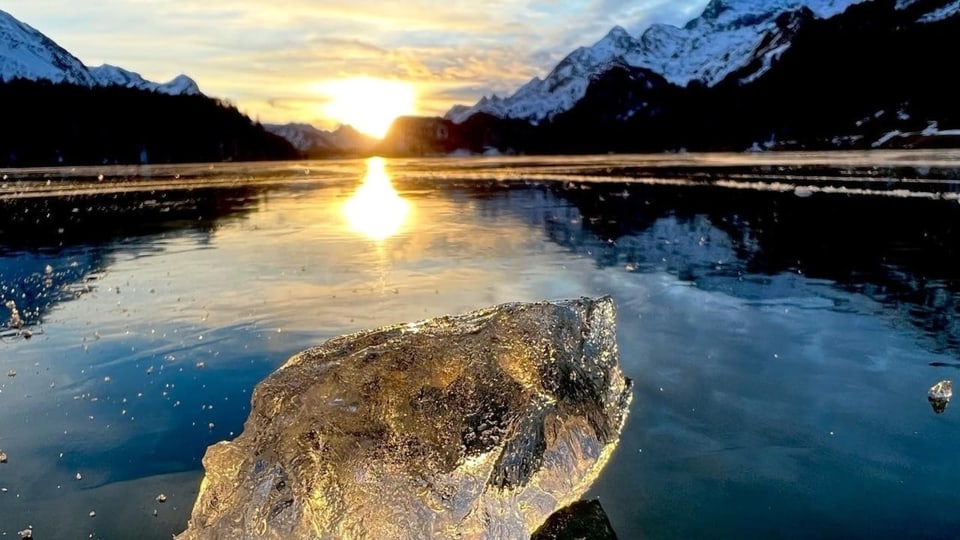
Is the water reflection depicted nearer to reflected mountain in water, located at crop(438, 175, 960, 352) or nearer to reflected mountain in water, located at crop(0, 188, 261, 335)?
reflected mountain in water, located at crop(438, 175, 960, 352)

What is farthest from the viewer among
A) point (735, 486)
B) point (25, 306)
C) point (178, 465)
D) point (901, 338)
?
point (25, 306)

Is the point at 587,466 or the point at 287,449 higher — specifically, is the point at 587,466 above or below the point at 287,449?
below

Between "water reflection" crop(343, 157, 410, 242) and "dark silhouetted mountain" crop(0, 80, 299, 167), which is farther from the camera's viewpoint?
"dark silhouetted mountain" crop(0, 80, 299, 167)

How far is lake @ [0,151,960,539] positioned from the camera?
592cm

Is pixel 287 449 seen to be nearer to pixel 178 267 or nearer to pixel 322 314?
pixel 322 314

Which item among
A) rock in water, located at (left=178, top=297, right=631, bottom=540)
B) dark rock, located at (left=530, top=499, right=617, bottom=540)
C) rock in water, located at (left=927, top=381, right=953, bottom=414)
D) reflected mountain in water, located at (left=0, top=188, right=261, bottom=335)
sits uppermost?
rock in water, located at (left=178, top=297, right=631, bottom=540)

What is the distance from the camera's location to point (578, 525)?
545 cm

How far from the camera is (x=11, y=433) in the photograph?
7367 millimetres

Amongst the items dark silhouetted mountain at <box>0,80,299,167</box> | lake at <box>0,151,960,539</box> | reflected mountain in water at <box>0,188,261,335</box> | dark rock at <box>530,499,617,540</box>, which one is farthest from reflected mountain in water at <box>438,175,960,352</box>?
dark silhouetted mountain at <box>0,80,299,167</box>

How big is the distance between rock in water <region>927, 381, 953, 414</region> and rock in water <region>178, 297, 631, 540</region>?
12.6ft

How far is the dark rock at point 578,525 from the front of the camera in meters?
5.31

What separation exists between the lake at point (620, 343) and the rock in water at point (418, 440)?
74cm

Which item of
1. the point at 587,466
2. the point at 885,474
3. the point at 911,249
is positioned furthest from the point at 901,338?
the point at 911,249

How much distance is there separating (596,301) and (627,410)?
1.31 m
